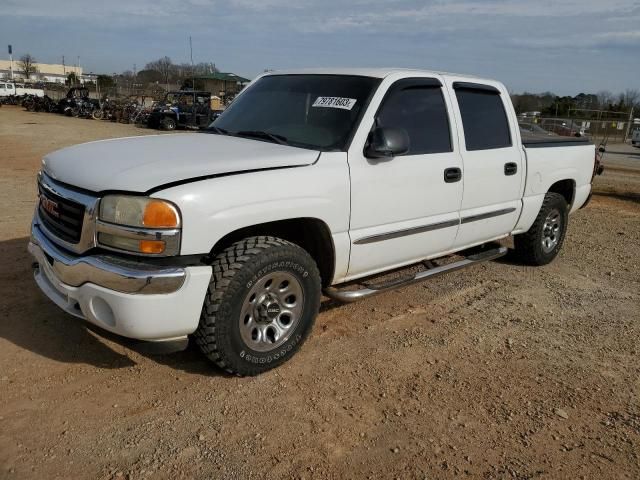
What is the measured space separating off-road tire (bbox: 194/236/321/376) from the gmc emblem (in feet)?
3.35

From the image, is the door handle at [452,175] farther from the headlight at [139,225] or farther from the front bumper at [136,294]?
the headlight at [139,225]

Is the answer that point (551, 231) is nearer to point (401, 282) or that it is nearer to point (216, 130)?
point (401, 282)

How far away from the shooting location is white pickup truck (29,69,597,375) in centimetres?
287

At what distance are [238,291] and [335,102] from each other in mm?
1610

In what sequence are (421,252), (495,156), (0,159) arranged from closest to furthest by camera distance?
1. (421,252)
2. (495,156)
3. (0,159)

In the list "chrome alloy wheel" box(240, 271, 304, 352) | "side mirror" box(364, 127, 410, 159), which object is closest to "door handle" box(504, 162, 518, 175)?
"side mirror" box(364, 127, 410, 159)

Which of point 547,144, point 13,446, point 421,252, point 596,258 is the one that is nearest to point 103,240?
point 13,446

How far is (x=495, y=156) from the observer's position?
4676mm

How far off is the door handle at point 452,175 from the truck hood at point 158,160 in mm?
1214

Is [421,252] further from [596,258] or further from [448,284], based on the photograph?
[596,258]

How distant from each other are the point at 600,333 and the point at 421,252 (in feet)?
5.05

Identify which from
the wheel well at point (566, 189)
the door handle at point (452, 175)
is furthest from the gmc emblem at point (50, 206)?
the wheel well at point (566, 189)

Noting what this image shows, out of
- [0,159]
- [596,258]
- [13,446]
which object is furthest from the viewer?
[0,159]

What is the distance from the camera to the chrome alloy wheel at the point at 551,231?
5774 mm
